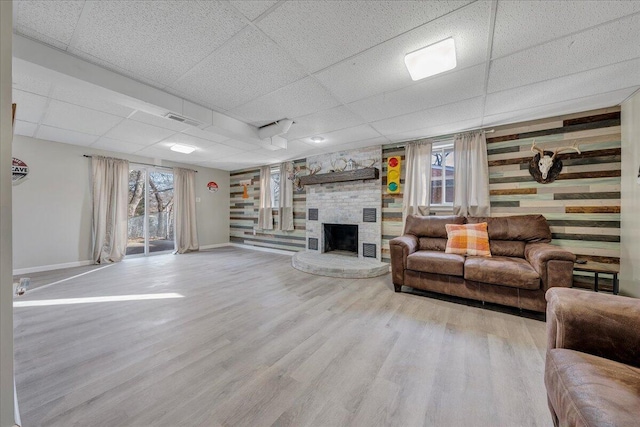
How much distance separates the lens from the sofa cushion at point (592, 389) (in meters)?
0.75

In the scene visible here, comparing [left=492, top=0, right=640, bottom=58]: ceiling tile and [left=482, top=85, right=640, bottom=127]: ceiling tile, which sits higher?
[left=492, top=0, right=640, bottom=58]: ceiling tile

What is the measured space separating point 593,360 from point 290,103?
9.90ft

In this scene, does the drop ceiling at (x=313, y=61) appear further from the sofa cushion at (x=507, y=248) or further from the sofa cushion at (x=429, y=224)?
the sofa cushion at (x=507, y=248)

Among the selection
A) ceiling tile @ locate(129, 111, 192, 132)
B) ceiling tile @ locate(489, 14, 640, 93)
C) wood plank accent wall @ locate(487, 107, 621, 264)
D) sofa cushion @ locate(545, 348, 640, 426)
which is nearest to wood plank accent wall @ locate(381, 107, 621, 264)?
wood plank accent wall @ locate(487, 107, 621, 264)

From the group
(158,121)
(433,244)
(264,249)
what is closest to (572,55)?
(433,244)

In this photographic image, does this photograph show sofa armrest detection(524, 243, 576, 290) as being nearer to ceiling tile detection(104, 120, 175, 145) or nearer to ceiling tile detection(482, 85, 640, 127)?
ceiling tile detection(482, 85, 640, 127)

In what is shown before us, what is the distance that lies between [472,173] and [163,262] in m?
6.03

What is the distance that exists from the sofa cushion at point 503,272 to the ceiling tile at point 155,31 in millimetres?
3190

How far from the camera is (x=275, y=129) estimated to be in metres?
3.43

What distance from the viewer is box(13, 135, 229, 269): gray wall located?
4035 mm

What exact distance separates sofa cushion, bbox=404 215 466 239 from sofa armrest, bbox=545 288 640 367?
236cm

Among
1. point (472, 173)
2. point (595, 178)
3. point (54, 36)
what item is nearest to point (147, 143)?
point (54, 36)

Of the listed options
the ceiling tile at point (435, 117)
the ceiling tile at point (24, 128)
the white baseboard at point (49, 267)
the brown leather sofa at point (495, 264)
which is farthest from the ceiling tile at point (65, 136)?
the brown leather sofa at point (495, 264)

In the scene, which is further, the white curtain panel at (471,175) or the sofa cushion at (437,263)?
the white curtain panel at (471,175)
